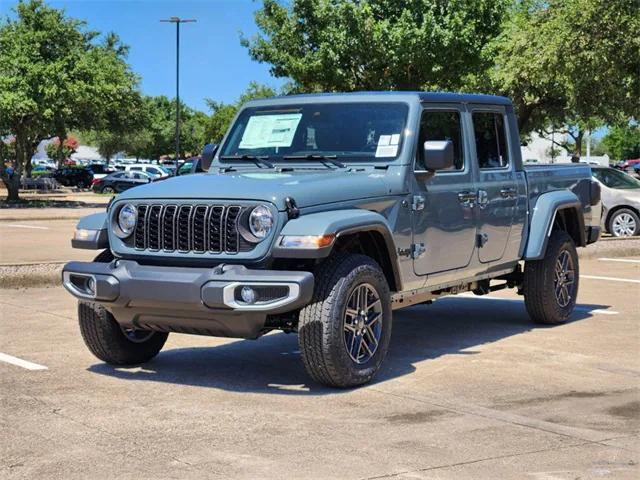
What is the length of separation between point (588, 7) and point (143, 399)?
16895mm

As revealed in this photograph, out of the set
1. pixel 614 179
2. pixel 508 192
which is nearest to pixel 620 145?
pixel 614 179

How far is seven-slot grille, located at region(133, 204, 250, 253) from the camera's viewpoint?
269 inches

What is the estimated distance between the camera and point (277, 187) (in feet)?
22.6

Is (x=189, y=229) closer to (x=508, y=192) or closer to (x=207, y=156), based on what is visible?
(x=207, y=156)

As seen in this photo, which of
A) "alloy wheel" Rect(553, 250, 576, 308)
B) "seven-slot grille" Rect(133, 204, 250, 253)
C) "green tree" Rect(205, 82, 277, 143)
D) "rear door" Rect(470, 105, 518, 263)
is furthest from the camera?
"green tree" Rect(205, 82, 277, 143)

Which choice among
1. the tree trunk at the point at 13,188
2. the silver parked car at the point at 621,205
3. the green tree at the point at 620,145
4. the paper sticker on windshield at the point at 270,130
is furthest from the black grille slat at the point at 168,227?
the green tree at the point at 620,145

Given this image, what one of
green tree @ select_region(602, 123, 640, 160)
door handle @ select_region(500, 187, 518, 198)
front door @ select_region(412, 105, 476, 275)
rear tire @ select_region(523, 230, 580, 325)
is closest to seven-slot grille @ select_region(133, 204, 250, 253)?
front door @ select_region(412, 105, 476, 275)

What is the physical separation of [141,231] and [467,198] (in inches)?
105

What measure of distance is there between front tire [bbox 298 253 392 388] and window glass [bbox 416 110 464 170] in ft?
3.89

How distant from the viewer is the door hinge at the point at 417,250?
775cm

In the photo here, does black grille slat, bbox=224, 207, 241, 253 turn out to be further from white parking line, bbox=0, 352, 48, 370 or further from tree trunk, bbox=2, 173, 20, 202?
tree trunk, bbox=2, 173, 20, 202

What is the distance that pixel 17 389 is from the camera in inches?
276

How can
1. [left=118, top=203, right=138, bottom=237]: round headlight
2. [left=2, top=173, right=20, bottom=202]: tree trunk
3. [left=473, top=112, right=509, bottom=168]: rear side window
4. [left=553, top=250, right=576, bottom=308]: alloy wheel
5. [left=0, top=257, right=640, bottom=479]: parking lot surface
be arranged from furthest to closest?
1. [left=2, top=173, right=20, bottom=202]: tree trunk
2. [left=553, top=250, right=576, bottom=308]: alloy wheel
3. [left=473, top=112, right=509, bottom=168]: rear side window
4. [left=118, top=203, right=138, bottom=237]: round headlight
5. [left=0, top=257, right=640, bottom=479]: parking lot surface

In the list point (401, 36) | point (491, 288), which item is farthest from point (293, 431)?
point (401, 36)
